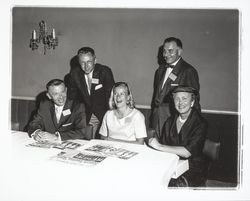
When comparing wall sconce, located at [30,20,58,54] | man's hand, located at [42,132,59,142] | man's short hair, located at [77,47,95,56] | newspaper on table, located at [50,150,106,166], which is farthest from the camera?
man's short hair, located at [77,47,95,56]

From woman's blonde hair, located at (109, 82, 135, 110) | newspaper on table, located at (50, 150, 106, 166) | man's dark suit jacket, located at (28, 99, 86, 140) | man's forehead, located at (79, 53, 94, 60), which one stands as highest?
man's forehead, located at (79, 53, 94, 60)

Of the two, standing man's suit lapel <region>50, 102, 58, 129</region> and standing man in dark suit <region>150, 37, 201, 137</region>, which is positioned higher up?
standing man in dark suit <region>150, 37, 201, 137</region>

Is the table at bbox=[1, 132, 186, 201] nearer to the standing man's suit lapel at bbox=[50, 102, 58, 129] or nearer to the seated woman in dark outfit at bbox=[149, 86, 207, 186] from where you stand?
the seated woman in dark outfit at bbox=[149, 86, 207, 186]

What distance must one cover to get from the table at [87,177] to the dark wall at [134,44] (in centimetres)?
73

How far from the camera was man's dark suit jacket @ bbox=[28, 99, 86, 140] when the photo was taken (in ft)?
8.47

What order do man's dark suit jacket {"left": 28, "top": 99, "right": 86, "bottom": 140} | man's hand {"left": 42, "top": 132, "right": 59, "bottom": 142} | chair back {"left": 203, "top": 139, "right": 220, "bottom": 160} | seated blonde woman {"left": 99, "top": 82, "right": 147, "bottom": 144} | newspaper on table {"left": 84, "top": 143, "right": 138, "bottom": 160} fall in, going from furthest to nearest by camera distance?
man's dark suit jacket {"left": 28, "top": 99, "right": 86, "bottom": 140} < seated blonde woman {"left": 99, "top": 82, "right": 147, "bottom": 144} < man's hand {"left": 42, "top": 132, "right": 59, "bottom": 142} < chair back {"left": 203, "top": 139, "right": 220, "bottom": 160} < newspaper on table {"left": 84, "top": 143, "right": 138, "bottom": 160}

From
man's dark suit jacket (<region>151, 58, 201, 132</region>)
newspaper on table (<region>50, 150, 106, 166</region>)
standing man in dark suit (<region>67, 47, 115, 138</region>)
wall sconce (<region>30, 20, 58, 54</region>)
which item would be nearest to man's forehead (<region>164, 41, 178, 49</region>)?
man's dark suit jacket (<region>151, 58, 201, 132</region>)

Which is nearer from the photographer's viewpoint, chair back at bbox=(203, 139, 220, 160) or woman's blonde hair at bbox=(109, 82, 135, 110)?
chair back at bbox=(203, 139, 220, 160)

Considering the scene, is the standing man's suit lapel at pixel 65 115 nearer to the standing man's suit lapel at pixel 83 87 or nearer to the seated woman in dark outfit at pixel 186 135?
the standing man's suit lapel at pixel 83 87

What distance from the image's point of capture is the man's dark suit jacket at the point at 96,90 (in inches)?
115

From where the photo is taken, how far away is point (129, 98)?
8.22 feet

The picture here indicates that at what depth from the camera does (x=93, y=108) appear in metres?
2.93

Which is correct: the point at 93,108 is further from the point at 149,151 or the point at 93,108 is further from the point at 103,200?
the point at 103,200

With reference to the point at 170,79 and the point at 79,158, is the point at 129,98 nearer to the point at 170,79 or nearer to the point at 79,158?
the point at 170,79
